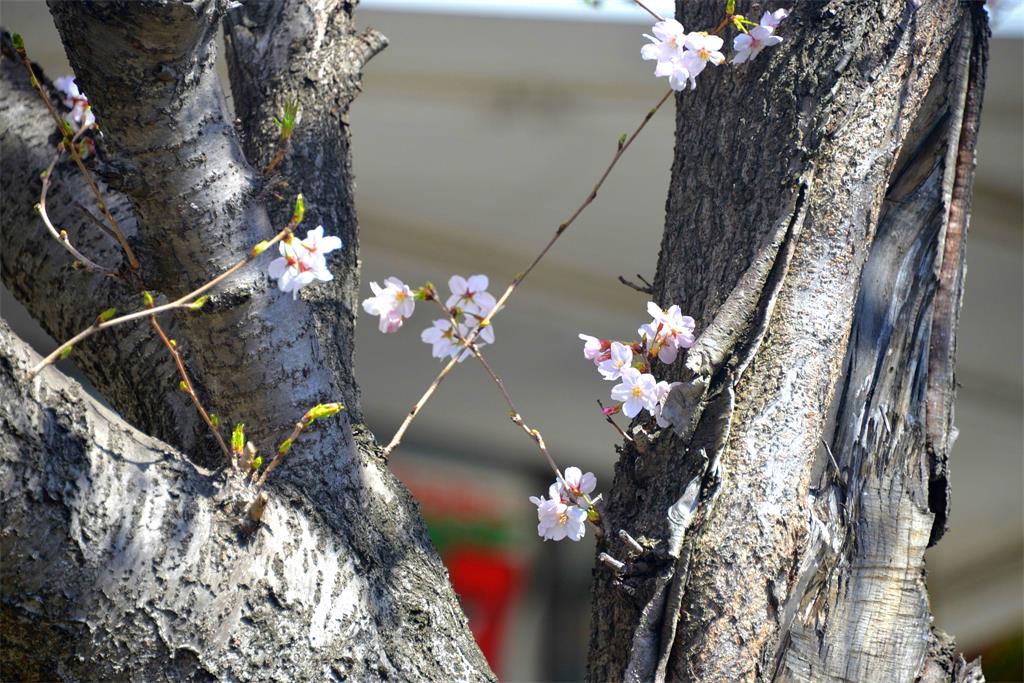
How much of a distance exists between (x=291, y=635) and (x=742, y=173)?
571 millimetres

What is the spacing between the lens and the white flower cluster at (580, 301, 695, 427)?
845 millimetres

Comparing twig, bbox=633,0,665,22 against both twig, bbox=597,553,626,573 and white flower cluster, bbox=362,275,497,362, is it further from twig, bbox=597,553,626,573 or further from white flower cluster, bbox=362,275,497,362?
twig, bbox=597,553,626,573

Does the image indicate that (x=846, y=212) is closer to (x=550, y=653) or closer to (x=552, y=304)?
(x=552, y=304)

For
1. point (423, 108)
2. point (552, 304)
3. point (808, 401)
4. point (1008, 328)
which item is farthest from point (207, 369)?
point (1008, 328)

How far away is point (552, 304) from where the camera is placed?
342cm

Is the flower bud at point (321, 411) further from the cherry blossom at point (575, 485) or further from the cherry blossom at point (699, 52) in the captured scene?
the cherry blossom at point (699, 52)

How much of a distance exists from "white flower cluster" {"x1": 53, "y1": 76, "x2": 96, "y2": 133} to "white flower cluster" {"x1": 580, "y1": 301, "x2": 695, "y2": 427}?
0.62 metres

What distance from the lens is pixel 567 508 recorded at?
876 millimetres

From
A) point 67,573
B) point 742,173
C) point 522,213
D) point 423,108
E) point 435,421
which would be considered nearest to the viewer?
point 67,573

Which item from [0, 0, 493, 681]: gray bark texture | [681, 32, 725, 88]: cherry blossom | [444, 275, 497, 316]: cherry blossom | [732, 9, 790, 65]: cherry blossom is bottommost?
[0, 0, 493, 681]: gray bark texture

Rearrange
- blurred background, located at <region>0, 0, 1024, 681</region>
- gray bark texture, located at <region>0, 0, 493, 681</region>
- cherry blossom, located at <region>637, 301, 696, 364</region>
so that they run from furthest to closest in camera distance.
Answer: blurred background, located at <region>0, 0, 1024, 681</region> < cherry blossom, located at <region>637, 301, 696, 364</region> < gray bark texture, located at <region>0, 0, 493, 681</region>

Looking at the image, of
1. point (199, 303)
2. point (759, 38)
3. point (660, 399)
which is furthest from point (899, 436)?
point (199, 303)

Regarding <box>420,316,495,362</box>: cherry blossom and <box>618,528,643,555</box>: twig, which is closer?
<box>618,528,643,555</box>: twig

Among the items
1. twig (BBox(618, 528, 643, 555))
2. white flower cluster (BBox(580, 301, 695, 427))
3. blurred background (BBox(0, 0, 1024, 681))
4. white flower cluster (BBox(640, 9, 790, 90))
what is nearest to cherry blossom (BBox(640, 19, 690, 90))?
white flower cluster (BBox(640, 9, 790, 90))
